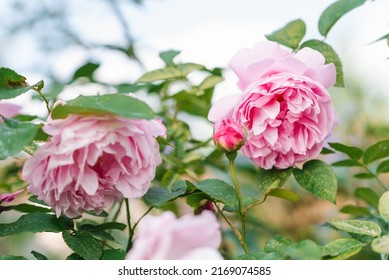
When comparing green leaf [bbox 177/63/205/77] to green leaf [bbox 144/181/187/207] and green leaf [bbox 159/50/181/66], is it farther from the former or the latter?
green leaf [bbox 144/181/187/207]

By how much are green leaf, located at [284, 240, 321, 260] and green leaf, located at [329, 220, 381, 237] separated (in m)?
0.08

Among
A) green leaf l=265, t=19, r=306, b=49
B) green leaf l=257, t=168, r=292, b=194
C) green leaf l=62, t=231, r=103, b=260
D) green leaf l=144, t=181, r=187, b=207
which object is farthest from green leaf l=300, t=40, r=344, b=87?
green leaf l=62, t=231, r=103, b=260

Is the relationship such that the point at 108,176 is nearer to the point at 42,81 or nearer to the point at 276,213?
the point at 42,81

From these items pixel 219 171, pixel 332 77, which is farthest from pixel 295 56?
pixel 219 171

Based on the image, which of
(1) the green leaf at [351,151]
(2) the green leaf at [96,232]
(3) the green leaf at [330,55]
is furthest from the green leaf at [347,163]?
(2) the green leaf at [96,232]

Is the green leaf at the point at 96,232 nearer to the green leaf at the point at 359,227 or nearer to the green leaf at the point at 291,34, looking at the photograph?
the green leaf at the point at 359,227

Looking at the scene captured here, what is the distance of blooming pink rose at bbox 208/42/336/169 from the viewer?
573mm

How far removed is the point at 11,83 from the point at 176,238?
11.7 inches

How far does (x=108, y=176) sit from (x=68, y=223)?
0.24 ft

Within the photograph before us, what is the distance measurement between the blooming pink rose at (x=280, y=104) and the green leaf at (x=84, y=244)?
0.18 m

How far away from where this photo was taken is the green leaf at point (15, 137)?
417 millimetres

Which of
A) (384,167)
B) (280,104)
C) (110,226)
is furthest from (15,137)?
(384,167)

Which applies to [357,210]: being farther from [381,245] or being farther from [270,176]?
[381,245]

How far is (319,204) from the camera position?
1.54m
